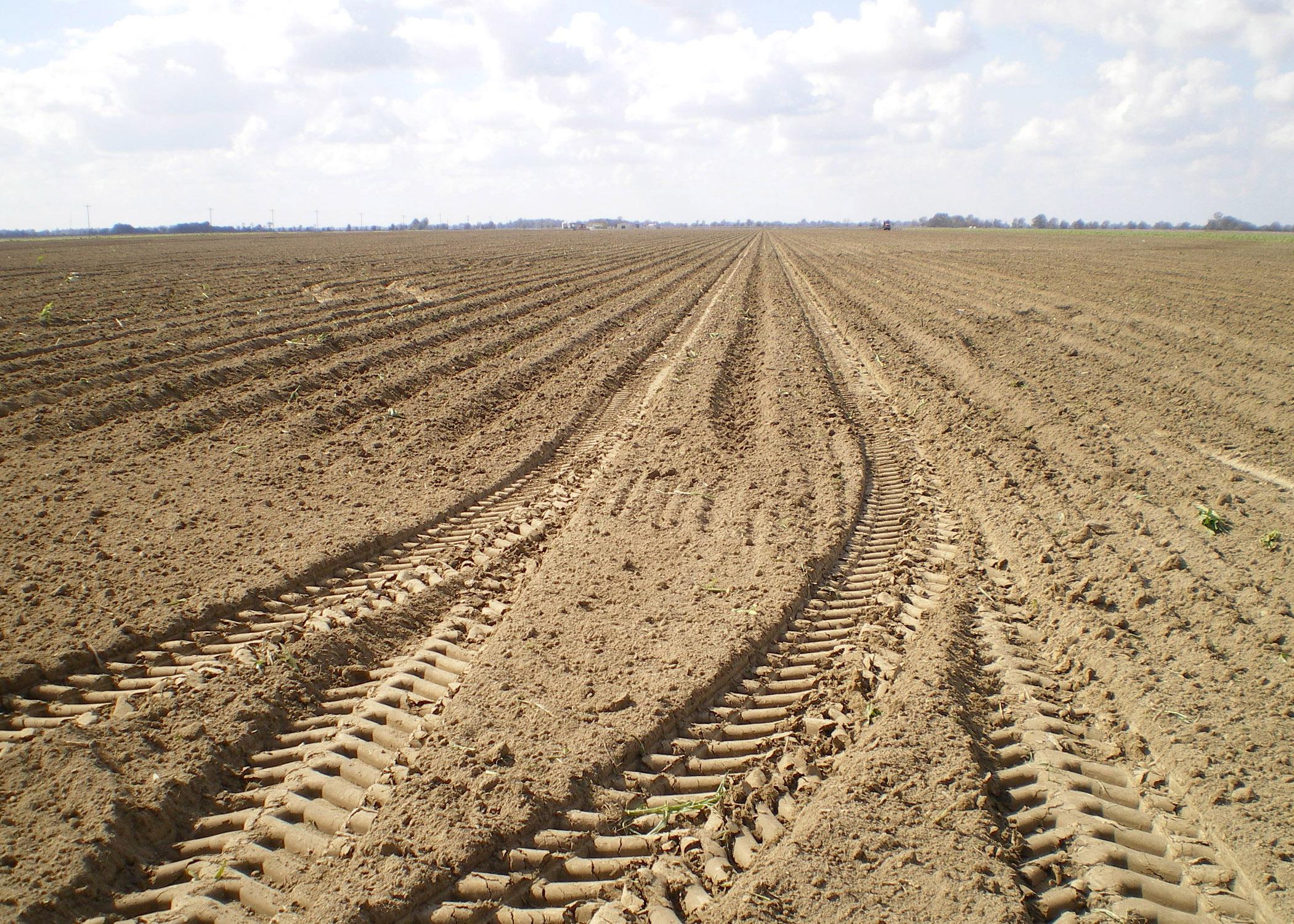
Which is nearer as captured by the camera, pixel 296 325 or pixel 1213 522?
pixel 1213 522

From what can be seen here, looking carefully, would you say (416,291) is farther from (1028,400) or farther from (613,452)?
(1028,400)

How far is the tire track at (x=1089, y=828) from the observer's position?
8.79ft

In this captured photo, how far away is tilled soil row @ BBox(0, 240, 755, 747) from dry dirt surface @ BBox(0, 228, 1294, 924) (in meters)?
0.04

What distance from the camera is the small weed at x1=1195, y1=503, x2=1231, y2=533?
5.76 meters

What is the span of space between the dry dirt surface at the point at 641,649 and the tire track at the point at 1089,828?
0.02 m

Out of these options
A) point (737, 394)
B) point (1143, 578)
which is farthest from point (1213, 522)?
point (737, 394)

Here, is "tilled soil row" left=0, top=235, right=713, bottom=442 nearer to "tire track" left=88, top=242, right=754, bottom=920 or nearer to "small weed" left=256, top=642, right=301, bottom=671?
"small weed" left=256, top=642, right=301, bottom=671

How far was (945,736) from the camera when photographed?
344cm

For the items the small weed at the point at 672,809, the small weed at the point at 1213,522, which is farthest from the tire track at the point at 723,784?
the small weed at the point at 1213,522

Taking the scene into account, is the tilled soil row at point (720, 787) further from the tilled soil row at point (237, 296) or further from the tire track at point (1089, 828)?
the tilled soil row at point (237, 296)

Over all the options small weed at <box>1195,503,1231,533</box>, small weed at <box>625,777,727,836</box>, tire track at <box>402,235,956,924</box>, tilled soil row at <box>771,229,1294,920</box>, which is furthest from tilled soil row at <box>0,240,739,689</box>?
small weed at <box>1195,503,1231,533</box>

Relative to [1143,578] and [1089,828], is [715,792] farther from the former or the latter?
[1143,578]

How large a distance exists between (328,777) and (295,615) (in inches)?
64.0

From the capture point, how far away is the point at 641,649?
13.8ft
